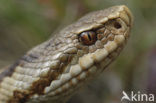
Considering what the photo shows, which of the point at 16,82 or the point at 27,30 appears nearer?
the point at 16,82

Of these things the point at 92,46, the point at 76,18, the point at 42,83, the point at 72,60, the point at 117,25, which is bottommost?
the point at 42,83

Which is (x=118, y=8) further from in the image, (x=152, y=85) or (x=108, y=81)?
(x=108, y=81)

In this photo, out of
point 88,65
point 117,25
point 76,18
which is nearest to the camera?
point 88,65

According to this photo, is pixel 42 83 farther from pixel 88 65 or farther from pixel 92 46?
pixel 92 46

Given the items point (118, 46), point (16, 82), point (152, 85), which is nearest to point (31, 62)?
point (16, 82)

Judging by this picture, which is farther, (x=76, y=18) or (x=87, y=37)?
(x=76, y=18)

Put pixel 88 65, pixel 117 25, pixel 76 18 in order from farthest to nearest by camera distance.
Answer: pixel 76 18
pixel 117 25
pixel 88 65

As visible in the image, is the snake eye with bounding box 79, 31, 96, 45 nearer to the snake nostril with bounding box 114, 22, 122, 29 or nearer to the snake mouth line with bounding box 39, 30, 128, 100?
the snake mouth line with bounding box 39, 30, 128, 100

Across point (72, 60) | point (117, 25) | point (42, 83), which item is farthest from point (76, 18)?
point (42, 83)
